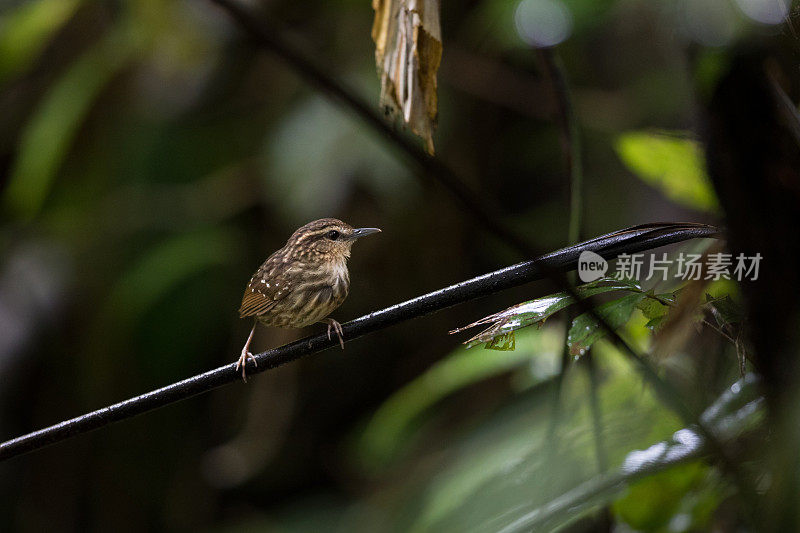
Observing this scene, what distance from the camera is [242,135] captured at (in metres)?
3.63

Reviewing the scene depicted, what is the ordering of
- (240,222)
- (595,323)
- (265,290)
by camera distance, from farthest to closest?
1. (240,222)
2. (265,290)
3. (595,323)

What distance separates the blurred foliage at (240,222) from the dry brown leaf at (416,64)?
1.58 m

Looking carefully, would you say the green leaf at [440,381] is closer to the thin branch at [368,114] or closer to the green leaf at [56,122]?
the thin branch at [368,114]

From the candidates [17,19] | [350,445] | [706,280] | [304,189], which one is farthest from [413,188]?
[706,280]

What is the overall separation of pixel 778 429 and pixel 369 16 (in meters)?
3.11

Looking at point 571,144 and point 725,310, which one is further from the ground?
point 571,144

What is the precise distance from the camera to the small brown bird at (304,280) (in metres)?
1.22

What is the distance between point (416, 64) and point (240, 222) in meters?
2.46

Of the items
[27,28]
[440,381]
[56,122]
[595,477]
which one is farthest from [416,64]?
[56,122]

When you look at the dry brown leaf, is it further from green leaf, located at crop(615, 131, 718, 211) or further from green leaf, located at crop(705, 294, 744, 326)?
green leaf, located at crop(615, 131, 718, 211)

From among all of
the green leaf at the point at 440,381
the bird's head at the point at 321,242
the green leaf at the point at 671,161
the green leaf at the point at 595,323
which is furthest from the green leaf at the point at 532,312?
the green leaf at the point at 440,381

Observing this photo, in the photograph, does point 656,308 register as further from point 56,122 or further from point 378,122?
point 56,122

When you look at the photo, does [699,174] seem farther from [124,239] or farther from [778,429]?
[124,239]

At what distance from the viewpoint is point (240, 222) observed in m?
3.35
